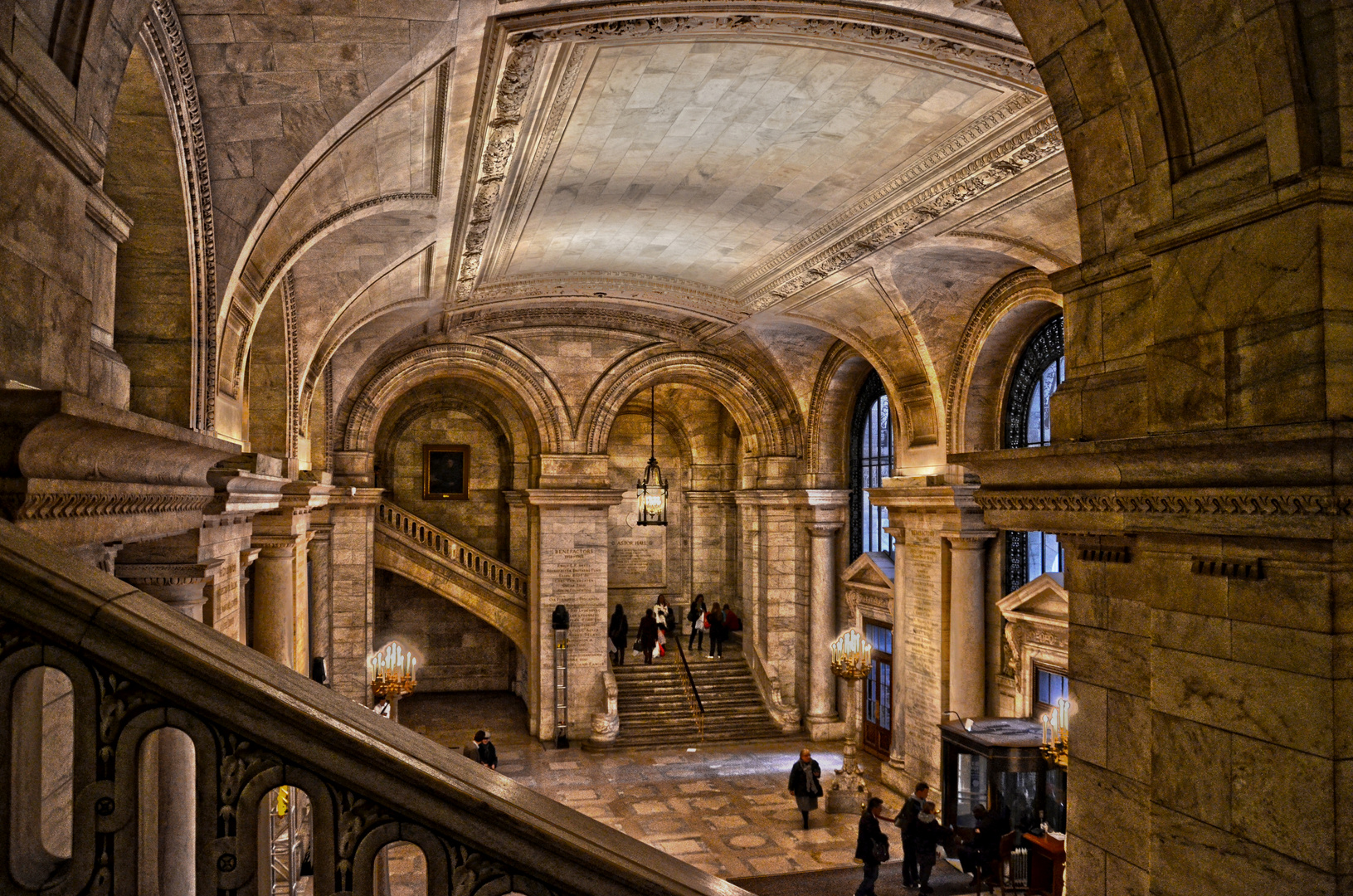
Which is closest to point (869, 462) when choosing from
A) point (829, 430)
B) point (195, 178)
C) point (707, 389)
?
point (829, 430)

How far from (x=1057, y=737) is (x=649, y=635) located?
10.7 meters

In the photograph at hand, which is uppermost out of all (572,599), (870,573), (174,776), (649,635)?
(174,776)

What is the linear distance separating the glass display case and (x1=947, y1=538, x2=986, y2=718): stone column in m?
1.94

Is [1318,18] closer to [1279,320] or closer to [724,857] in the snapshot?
[1279,320]

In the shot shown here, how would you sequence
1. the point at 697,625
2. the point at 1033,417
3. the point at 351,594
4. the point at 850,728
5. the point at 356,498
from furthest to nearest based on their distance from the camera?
the point at 697,625 < the point at 351,594 < the point at 356,498 < the point at 850,728 < the point at 1033,417

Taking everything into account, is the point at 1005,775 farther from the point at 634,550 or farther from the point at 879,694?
the point at 634,550

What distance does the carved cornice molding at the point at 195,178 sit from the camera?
534cm

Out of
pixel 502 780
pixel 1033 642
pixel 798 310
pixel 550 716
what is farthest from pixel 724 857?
pixel 502 780

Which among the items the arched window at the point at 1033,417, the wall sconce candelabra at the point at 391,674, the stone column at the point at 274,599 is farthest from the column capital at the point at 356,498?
the arched window at the point at 1033,417

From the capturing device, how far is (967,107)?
27.1ft

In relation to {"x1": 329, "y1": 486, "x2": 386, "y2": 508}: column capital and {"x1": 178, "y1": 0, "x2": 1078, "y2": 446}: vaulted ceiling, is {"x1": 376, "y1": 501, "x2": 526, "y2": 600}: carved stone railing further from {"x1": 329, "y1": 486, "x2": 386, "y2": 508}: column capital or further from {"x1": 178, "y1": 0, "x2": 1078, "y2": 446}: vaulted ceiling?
{"x1": 178, "y1": 0, "x2": 1078, "y2": 446}: vaulted ceiling

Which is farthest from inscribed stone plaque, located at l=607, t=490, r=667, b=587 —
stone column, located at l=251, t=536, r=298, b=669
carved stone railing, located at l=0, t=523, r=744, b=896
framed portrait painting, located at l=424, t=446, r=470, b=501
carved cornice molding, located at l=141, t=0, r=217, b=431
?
carved stone railing, located at l=0, t=523, r=744, b=896

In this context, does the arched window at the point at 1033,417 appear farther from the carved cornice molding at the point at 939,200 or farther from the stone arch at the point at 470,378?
the stone arch at the point at 470,378

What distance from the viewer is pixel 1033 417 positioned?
1323 centimetres
